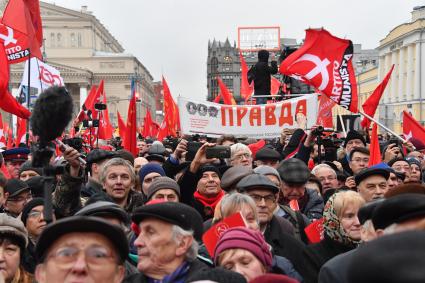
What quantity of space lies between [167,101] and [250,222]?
43.1ft

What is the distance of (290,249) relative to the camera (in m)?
4.17

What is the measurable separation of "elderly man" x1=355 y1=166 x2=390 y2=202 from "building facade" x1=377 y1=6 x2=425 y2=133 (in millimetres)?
47307

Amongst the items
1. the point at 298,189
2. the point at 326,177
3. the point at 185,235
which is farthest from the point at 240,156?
the point at 185,235

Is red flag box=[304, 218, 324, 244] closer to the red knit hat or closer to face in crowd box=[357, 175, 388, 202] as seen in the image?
face in crowd box=[357, 175, 388, 202]

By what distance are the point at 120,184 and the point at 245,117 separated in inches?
165

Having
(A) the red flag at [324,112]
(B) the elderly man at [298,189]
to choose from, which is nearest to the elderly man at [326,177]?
(B) the elderly man at [298,189]

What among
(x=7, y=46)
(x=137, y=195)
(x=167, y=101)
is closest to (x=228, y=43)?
(x=167, y=101)

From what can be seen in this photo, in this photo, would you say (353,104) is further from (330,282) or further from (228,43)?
(228,43)

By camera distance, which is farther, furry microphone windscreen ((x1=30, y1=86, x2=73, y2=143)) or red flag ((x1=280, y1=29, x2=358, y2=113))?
red flag ((x1=280, y1=29, x2=358, y2=113))

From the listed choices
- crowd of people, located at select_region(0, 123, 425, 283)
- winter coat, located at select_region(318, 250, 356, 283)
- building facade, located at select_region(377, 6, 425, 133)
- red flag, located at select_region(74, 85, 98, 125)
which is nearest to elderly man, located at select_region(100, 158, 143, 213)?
crowd of people, located at select_region(0, 123, 425, 283)

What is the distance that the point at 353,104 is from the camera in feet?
28.7

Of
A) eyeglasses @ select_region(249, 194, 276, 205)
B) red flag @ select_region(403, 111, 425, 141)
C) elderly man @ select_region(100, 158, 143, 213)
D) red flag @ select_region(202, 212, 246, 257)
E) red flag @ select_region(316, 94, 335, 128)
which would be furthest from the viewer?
red flag @ select_region(316, 94, 335, 128)

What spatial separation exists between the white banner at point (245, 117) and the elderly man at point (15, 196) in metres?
3.89

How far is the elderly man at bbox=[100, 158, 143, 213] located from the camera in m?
5.37
